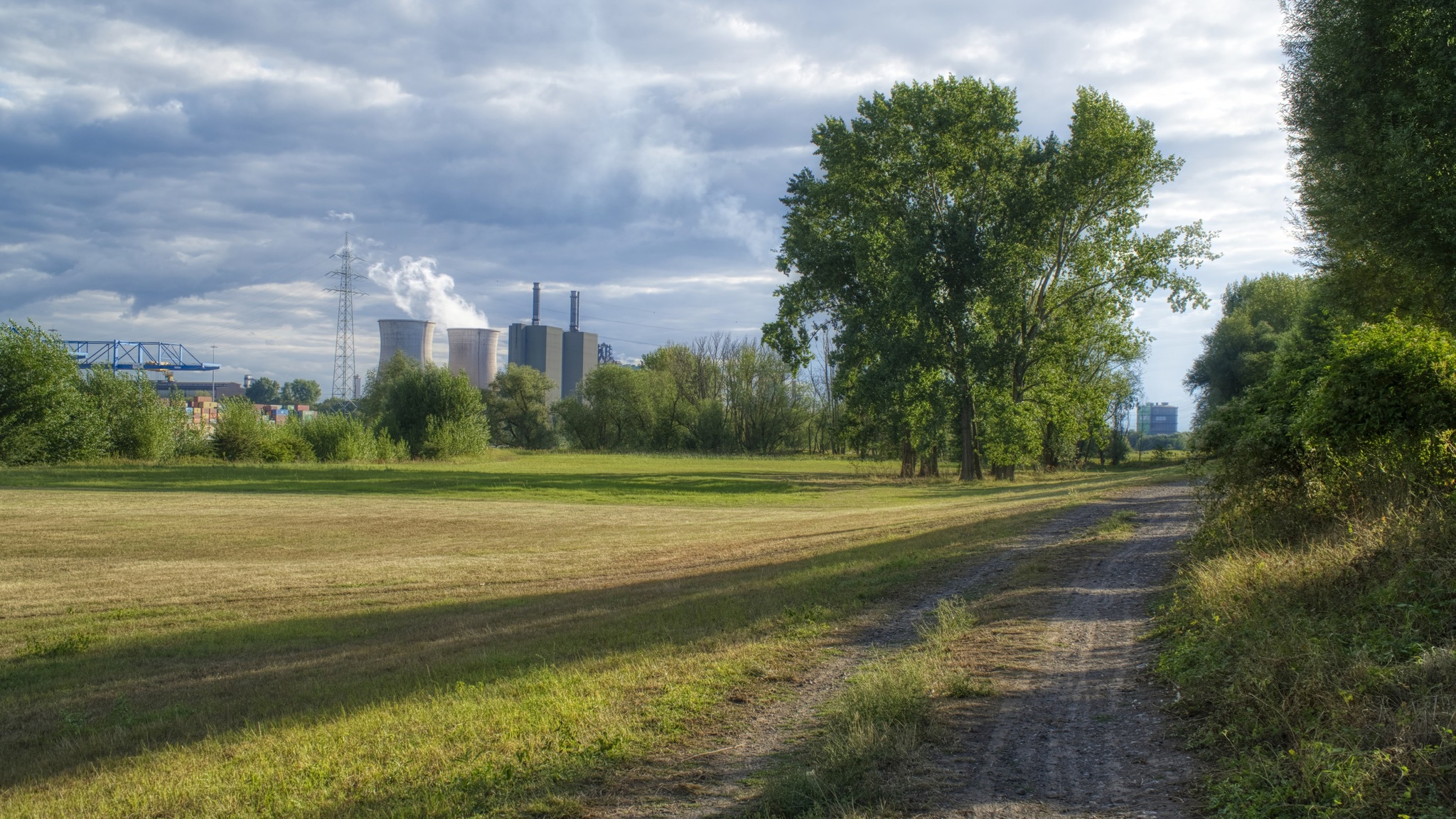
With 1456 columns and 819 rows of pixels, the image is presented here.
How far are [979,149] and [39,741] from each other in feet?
135

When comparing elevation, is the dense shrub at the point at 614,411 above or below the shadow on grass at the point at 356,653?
above

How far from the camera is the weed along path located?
4.67 metres

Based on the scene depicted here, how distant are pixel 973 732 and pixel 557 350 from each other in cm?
15679

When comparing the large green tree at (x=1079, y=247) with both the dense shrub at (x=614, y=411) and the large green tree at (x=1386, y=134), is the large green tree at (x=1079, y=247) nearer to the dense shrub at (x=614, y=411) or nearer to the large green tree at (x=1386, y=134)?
the large green tree at (x=1386, y=134)

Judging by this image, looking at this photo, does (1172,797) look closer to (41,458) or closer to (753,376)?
(41,458)

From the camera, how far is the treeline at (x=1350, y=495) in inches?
174

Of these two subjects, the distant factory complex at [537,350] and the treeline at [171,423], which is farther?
the distant factory complex at [537,350]

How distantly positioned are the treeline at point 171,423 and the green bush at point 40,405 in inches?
1.5

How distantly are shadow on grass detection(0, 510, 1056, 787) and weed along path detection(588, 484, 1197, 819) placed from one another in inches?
69.8

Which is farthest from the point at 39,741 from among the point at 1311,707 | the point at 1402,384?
the point at 1402,384

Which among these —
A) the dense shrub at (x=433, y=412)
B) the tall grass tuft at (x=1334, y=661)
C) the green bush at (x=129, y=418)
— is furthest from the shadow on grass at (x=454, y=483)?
the tall grass tuft at (x=1334, y=661)

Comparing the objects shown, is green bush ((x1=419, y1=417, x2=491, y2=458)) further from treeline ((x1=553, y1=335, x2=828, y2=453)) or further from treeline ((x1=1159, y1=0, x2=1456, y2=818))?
treeline ((x1=1159, y1=0, x2=1456, y2=818))

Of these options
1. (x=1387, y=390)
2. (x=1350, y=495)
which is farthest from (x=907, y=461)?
(x=1387, y=390)

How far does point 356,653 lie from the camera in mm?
10023
